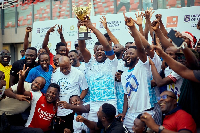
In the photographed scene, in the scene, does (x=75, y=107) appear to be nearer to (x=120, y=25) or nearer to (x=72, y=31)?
(x=120, y=25)

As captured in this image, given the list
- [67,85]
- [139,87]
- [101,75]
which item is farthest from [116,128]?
[67,85]

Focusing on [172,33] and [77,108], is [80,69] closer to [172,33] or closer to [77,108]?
[77,108]

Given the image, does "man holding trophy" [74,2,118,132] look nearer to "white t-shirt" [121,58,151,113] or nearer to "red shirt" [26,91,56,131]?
"white t-shirt" [121,58,151,113]

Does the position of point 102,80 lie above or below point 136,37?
below

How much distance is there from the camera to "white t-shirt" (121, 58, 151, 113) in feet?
12.4

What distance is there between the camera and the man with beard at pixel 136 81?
375 cm

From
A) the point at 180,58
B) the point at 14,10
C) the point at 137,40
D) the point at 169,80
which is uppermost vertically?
the point at 14,10

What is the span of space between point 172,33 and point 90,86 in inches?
63.9

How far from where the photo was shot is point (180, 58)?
3527mm

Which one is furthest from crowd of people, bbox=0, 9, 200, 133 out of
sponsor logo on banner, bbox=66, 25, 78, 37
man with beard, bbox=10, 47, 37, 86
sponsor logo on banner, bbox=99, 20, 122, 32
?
sponsor logo on banner, bbox=66, 25, 78, 37

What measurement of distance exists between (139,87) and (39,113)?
1.72 m

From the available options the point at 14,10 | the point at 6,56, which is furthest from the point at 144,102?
the point at 14,10

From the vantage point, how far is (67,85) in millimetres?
4477

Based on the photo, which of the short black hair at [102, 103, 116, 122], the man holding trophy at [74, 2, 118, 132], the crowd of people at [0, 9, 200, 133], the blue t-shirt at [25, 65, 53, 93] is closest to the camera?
the crowd of people at [0, 9, 200, 133]
